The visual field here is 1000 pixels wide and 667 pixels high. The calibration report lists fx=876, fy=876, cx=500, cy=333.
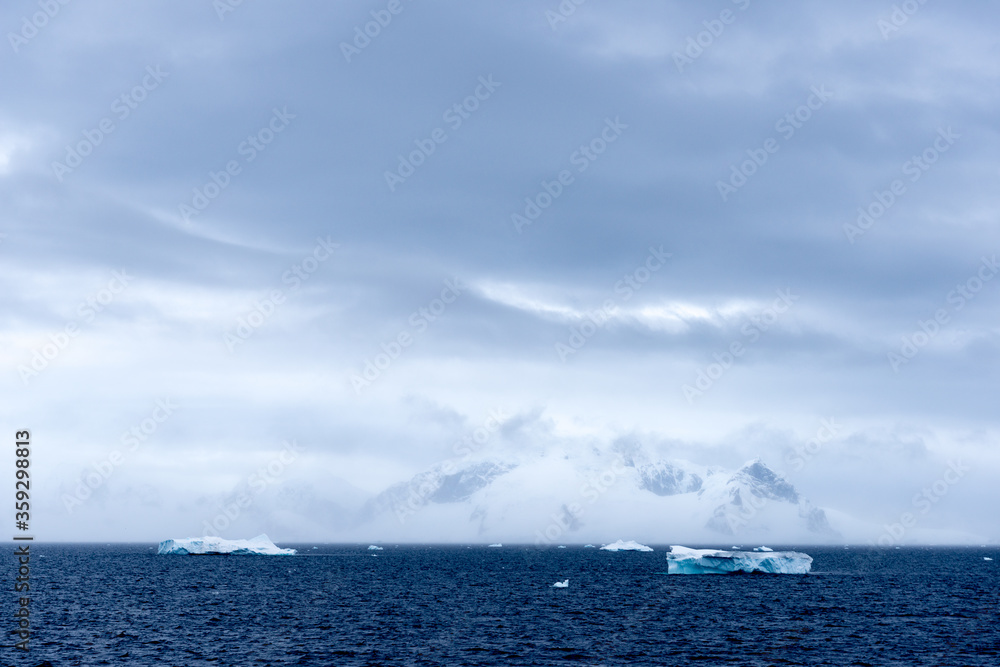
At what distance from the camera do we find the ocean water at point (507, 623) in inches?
2053

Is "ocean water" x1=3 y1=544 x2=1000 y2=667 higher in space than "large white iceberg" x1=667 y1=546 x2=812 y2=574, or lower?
lower

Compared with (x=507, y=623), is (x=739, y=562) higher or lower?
higher

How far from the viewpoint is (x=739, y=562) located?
417ft

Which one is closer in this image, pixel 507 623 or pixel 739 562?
pixel 507 623

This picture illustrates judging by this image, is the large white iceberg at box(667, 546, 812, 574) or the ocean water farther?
the large white iceberg at box(667, 546, 812, 574)

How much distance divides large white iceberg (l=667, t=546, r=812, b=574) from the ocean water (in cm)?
1101

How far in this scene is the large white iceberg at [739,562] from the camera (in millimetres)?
125500

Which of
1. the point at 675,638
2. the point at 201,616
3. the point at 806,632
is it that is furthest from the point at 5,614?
the point at 806,632

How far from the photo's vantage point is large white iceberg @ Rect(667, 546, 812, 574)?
125500 mm

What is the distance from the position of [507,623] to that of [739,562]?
227 feet

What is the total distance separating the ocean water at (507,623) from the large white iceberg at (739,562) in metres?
11.0

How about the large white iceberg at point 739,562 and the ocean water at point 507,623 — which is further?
the large white iceberg at point 739,562

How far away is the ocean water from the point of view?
52156mm

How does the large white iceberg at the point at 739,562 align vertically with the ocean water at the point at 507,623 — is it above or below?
above
